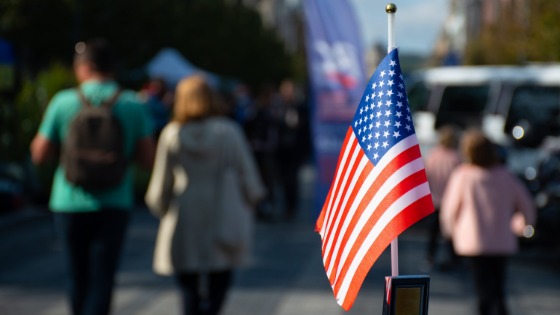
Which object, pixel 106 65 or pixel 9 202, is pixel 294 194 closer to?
pixel 9 202

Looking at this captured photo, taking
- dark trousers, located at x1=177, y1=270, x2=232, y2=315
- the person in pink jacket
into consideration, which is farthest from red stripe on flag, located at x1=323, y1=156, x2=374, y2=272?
the person in pink jacket

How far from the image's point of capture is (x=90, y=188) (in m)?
6.34

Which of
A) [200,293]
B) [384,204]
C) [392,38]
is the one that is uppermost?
[392,38]

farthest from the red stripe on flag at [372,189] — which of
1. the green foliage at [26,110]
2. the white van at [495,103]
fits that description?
Answer: the green foliage at [26,110]

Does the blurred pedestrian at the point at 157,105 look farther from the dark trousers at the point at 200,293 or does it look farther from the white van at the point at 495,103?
the dark trousers at the point at 200,293

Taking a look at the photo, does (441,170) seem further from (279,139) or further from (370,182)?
(370,182)

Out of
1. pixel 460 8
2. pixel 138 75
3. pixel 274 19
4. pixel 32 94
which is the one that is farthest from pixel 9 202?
pixel 274 19

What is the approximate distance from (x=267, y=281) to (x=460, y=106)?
25.2ft

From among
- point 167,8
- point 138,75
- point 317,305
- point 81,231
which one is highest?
point 167,8

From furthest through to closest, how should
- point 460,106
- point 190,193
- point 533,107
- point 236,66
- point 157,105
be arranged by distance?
point 236,66 < point 157,105 < point 460,106 < point 533,107 < point 190,193

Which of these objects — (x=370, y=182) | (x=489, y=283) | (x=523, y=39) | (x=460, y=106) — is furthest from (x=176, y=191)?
(x=523, y=39)

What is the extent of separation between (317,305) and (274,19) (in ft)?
356

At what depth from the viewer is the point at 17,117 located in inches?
682

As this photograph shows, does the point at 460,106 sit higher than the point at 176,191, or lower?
higher
